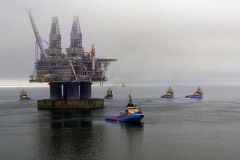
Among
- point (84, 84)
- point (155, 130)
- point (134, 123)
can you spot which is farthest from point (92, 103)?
point (155, 130)

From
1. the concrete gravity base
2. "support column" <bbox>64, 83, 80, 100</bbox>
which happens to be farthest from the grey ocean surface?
"support column" <bbox>64, 83, 80, 100</bbox>

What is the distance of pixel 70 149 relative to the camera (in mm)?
55250

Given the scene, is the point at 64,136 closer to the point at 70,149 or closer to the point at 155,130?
the point at 70,149

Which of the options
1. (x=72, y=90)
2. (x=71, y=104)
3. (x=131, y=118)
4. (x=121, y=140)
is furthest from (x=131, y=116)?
(x=72, y=90)

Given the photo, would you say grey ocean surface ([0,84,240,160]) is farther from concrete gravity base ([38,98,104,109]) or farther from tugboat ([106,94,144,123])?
concrete gravity base ([38,98,104,109])

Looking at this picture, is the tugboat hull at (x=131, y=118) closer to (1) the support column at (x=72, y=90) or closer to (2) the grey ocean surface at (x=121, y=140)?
(2) the grey ocean surface at (x=121, y=140)

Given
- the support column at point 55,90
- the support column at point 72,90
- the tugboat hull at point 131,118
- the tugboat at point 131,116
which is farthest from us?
the support column at point 55,90

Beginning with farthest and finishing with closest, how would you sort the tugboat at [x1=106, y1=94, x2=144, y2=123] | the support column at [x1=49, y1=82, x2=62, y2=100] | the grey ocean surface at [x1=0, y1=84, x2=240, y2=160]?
the support column at [x1=49, y1=82, x2=62, y2=100] → the tugboat at [x1=106, y1=94, x2=144, y2=123] → the grey ocean surface at [x1=0, y1=84, x2=240, y2=160]

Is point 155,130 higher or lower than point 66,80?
lower

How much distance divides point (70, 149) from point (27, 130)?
82.3ft

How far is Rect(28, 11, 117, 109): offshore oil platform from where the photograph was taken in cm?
12256

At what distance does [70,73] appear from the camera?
12262 centimetres

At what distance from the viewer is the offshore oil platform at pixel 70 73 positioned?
402ft

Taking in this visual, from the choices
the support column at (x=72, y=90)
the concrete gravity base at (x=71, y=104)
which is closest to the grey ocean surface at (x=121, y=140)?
the concrete gravity base at (x=71, y=104)
